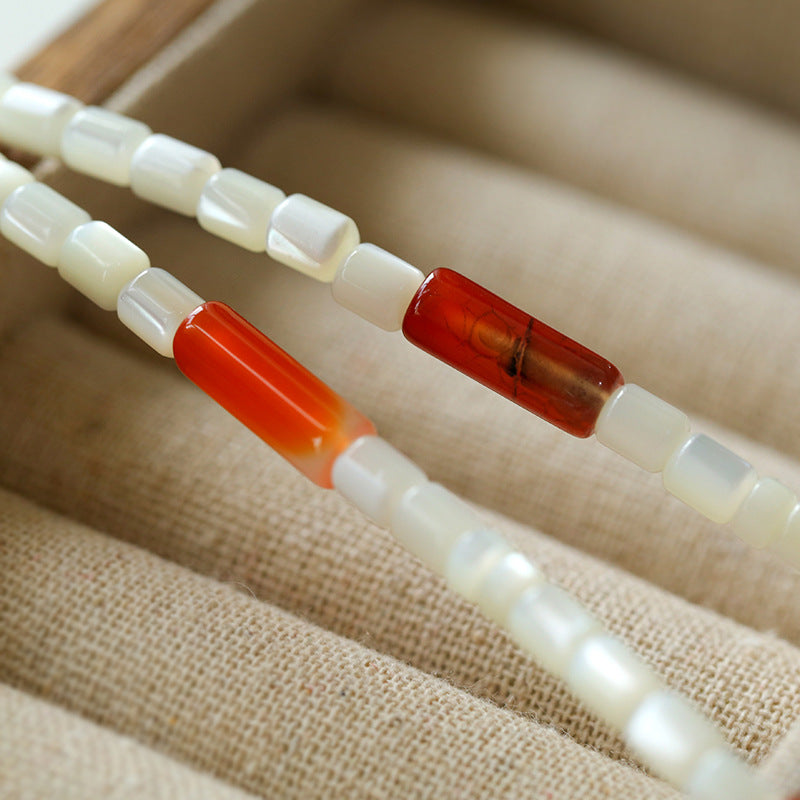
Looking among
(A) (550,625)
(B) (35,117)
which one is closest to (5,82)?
(B) (35,117)

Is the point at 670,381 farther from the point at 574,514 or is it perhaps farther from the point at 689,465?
the point at 689,465

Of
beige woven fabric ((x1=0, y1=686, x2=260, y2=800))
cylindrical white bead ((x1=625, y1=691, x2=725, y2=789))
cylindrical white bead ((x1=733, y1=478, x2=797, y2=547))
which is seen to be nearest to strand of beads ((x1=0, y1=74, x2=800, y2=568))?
cylindrical white bead ((x1=733, y1=478, x2=797, y2=547))

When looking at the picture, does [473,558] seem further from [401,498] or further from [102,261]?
[102,261]

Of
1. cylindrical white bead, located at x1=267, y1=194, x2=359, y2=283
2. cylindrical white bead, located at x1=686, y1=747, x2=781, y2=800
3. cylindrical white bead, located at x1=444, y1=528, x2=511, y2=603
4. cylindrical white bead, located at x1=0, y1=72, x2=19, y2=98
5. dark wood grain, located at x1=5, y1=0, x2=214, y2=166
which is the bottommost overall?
cylindrical white bead, located at x1=686, y1=747, x2=781, y2=800

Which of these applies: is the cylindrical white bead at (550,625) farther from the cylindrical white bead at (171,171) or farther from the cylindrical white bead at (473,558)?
the cylindrical white bead at (171,171)

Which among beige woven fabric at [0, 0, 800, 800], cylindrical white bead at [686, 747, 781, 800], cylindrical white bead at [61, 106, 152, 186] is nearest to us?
cylindrical white bead at [686, 747, 781, 800]

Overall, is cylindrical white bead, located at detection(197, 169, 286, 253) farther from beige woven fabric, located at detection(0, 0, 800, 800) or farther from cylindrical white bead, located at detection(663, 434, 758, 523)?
cylindrical white bead, located at detection(663, 434, 758, 523)

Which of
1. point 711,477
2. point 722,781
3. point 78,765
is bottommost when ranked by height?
point 78,765
